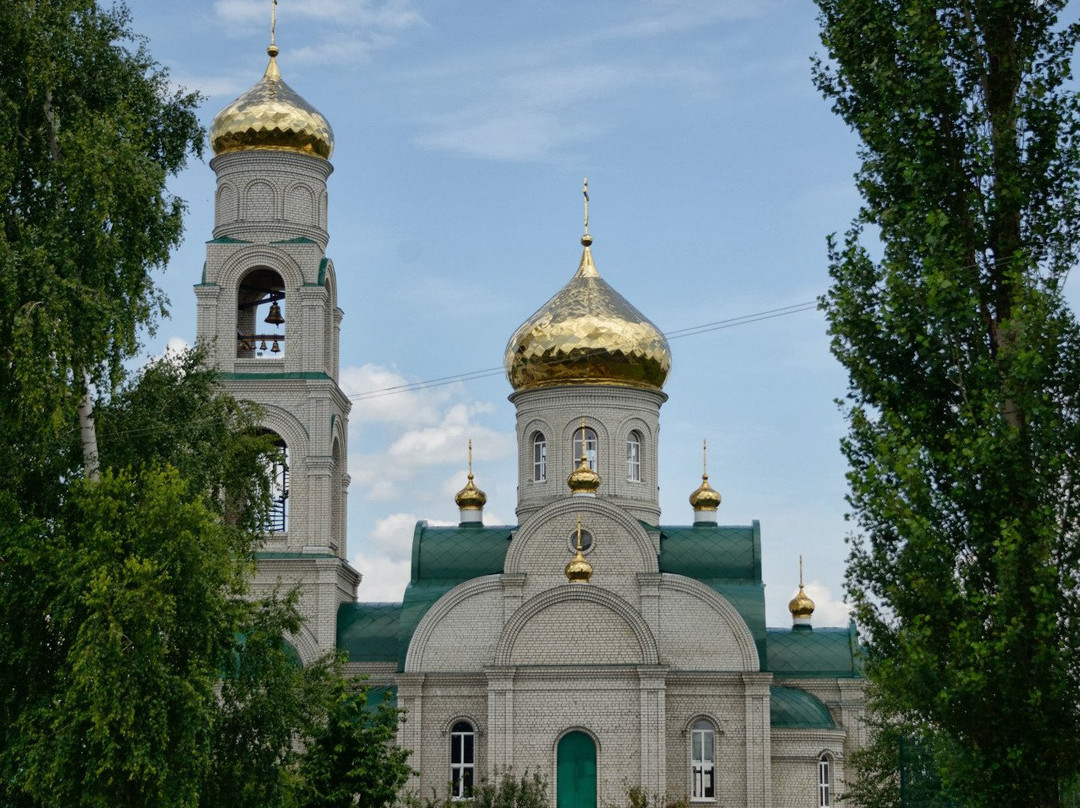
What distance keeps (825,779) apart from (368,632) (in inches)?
308

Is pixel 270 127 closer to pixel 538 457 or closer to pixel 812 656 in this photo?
pixel 538 457

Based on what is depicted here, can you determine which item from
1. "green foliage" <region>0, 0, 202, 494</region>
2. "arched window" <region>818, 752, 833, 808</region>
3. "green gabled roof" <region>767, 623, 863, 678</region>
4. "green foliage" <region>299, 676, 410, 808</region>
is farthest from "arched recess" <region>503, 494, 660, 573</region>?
"green foliage" <region>0, 0, 202, 494</region>

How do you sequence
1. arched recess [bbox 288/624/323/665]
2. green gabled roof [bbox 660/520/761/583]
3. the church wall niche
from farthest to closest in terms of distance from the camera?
green gabled roof [bbox 660/520/761/583]
the church wall niche
arched recess [bbox 288/624/323/665]

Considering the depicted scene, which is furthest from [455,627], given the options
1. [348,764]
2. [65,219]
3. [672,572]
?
[65,219]

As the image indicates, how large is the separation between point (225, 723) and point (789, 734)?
14.2 metres

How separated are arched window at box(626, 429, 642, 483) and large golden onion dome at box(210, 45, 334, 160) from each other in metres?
7.27

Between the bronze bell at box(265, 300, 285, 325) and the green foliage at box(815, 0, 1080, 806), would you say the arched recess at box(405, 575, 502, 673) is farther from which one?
the green foliage at box(815, 0, 1080, 806)

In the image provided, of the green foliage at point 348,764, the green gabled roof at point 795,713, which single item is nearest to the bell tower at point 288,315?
the green gabled roof at point 795,713

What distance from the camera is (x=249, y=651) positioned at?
1748 cm

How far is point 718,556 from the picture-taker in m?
31.6

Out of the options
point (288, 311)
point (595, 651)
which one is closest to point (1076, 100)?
point (595, 651)

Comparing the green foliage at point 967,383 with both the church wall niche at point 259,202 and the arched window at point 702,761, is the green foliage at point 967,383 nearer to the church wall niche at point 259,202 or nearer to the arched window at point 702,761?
the arched window at point 702,761

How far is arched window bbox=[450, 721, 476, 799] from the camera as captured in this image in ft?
94.8

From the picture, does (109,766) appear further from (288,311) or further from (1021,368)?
(288,311)
